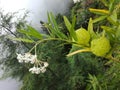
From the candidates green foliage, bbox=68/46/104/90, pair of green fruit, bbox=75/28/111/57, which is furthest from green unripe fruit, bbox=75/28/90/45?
green foliage, bbox=68/46/104/90

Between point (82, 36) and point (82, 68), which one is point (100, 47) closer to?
point (82, 36)

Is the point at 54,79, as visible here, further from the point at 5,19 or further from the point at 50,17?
the point at 50,17

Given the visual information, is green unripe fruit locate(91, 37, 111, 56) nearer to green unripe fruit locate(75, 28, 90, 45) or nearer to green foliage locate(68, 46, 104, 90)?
green unripe fruit locate(75, 28, 90, 45)

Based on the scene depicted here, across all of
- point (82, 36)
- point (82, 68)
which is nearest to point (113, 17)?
point (82, 36)

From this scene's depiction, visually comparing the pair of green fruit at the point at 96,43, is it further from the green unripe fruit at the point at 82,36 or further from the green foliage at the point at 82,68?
the green foliage at the point at 82,68

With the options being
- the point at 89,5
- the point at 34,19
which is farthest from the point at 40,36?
the point at 34,19

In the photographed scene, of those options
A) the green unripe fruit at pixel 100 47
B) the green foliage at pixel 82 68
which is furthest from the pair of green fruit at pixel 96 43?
the green foliage at pixel 82 68
